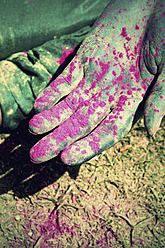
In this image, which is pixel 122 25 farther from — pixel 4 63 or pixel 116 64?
pixel 4 63

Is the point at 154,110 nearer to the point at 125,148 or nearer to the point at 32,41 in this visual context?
the point at 125,148

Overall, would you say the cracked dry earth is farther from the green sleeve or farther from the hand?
the hand

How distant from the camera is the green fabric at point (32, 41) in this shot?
138cm

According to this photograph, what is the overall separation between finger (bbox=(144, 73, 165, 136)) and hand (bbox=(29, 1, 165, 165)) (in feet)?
0.06

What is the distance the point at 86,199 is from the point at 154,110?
90 cm

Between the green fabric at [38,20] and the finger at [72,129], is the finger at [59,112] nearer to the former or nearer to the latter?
the finger at [72,129]

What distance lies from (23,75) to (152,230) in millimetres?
1407

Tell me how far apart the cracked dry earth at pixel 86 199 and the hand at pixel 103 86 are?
61 cm

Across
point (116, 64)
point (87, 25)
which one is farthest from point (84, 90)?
point (87, 25)

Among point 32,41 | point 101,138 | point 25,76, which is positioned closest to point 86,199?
point 101,138

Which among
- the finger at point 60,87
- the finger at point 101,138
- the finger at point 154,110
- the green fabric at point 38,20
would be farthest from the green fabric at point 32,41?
the finger at point 154,110

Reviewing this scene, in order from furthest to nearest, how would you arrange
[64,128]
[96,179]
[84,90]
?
1. [96,179]
2. [84,90]
3. [64,128]

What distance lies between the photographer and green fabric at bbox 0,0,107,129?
54.5 inches

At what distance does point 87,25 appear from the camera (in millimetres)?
1860
